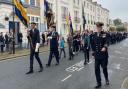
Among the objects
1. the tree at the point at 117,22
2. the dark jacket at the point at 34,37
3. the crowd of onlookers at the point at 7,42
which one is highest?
the tree at the point at 117,22

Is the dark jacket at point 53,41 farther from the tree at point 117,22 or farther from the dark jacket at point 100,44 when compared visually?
the tree at point 117,22

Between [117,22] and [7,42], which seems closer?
[7,42]

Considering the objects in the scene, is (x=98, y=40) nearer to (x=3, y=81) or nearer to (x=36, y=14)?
(x=3, y=81)

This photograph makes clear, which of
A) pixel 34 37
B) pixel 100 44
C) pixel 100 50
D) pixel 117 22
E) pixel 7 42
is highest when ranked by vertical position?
pixel 117 22

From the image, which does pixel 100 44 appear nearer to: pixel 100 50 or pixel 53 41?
pixel 100 50

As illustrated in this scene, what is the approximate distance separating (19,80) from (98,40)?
322cm

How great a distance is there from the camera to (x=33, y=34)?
13219 millimetres

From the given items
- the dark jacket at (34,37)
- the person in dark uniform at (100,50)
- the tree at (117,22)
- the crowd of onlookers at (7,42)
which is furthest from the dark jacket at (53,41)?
the tree at (117,22)

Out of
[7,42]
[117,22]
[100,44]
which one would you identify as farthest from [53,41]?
[117,22]

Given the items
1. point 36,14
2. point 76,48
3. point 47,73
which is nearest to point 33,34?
point 47,73

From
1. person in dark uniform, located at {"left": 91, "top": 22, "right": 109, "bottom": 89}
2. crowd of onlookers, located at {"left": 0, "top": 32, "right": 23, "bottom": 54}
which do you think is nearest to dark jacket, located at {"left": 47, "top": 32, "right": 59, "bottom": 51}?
person in dark uniform, located at {"left": 91, "top": 22, "right": 109, "bottom": 89}

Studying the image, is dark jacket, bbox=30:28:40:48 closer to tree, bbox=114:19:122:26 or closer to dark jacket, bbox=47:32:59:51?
dark jacket, bbox=47:32:59:51

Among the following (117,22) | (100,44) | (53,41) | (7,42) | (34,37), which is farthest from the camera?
(117,22)

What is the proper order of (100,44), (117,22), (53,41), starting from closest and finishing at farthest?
(100,44)
(53,41)
(117,22)
